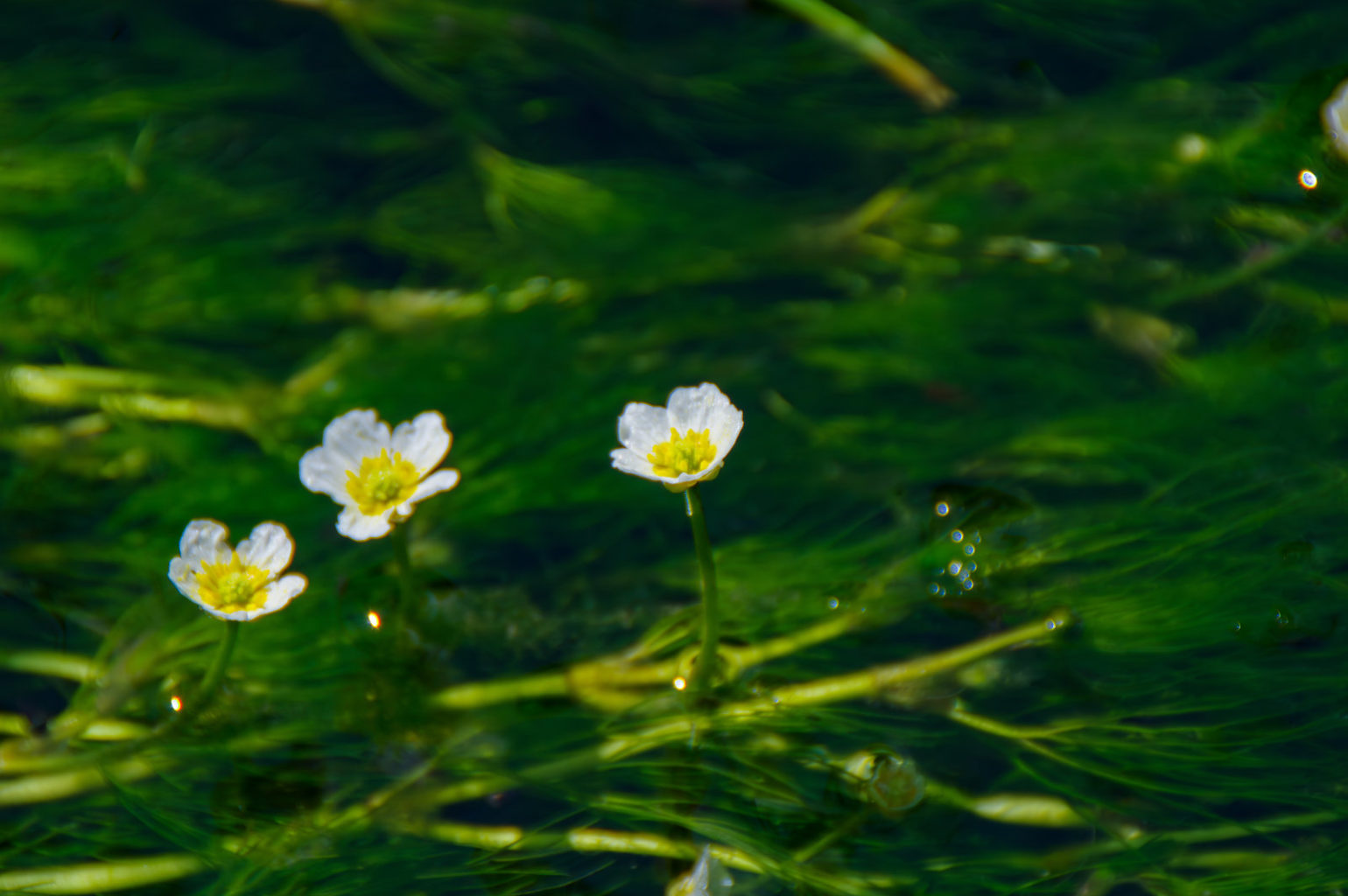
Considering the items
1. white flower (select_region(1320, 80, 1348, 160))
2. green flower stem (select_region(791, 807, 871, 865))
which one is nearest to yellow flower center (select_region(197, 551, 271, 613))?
green flower stem (select_region(791, 807, 871, 865))

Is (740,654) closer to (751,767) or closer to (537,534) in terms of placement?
(751,767)

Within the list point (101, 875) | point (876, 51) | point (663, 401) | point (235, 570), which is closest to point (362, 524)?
point (235, 570)

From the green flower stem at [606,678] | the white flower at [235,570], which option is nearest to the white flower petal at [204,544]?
the white flower at [235,570]

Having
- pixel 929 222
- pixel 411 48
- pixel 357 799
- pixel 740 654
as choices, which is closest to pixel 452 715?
pixel 357 799

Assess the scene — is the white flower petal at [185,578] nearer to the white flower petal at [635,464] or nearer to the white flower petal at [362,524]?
the white flower petal at [362,524]

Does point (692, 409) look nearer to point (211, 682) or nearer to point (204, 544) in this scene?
point (204, 544)

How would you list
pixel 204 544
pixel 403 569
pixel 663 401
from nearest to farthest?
pixel 204 544, pixel 403 569, pixel 663 401
